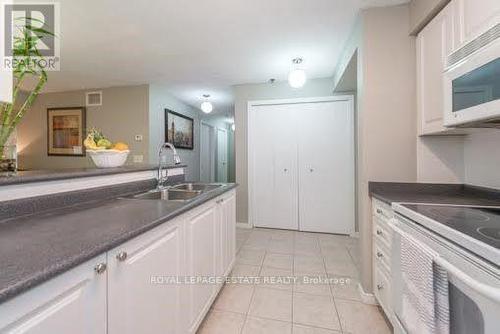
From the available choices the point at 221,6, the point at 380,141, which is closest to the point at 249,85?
the point at 221,6

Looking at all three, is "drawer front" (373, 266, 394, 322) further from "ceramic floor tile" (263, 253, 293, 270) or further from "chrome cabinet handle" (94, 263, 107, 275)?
"chrome cabinet handle" (94, 263, 107, 275)

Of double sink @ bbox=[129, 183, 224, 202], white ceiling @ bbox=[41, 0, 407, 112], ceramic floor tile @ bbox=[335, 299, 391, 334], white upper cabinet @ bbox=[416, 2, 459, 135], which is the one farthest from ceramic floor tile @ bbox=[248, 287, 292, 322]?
white ceiling @ bbox=[41, 0, 407, 112]

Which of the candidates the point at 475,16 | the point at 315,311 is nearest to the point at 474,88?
the point at 475,16

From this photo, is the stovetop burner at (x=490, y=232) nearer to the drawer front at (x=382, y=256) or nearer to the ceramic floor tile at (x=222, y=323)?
the drawer front at (x=382, y=256)

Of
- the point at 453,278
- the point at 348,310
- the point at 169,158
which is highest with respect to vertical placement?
the point at 169,158

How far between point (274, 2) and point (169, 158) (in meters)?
3.07

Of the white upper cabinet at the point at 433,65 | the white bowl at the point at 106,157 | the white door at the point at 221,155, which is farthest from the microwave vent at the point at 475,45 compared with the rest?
the white door at the point at 221,155

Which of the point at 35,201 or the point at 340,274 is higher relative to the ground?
the point at 35,201

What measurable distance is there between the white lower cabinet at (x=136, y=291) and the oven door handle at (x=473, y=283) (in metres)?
1.11

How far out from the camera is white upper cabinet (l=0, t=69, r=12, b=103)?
903 mm

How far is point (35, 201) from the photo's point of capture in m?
1.09

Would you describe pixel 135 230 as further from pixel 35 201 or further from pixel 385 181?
pixel 385 181

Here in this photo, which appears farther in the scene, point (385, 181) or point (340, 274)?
point (340, 274)

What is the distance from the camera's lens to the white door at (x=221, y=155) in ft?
23.2
